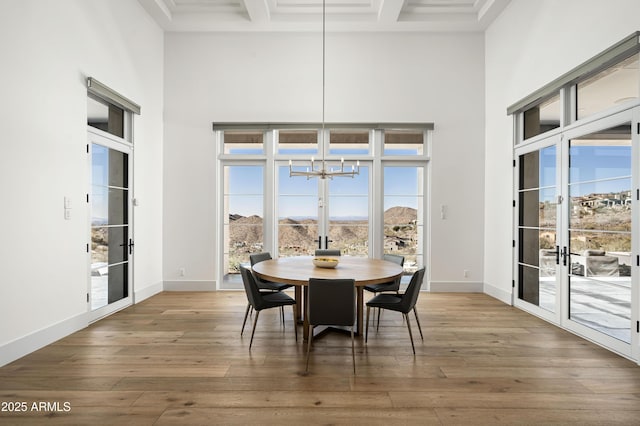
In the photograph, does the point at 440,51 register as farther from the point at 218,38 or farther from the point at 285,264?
the point at 285,264

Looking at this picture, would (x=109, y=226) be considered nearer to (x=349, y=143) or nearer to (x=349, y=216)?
(x=349, y=216)

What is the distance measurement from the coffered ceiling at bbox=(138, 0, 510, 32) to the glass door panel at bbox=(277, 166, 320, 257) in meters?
2.40

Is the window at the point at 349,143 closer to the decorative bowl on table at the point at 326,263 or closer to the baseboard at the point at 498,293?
the decorative bowl on table at the point at 326,263

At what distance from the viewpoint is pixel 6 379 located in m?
2.76

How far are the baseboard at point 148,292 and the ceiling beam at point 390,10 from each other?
5583mm

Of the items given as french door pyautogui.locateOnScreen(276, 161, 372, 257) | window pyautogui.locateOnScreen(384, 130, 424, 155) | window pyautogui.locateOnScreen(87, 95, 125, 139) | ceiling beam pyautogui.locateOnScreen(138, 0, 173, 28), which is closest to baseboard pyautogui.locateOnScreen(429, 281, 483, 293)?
french door pyautogui.locateOnScreen(276, 161, 372, 257)

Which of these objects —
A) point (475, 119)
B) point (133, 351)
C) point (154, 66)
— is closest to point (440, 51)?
point (475, 119)

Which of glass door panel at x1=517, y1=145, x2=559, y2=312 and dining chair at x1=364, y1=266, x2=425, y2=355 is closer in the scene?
dining chair at x1=364, y1=266, x2=425, y2=355

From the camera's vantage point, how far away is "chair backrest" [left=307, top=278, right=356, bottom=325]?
2943 millimetres

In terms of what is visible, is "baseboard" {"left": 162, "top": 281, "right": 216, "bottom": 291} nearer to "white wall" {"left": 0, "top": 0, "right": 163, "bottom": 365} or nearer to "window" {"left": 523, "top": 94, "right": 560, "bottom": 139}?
"white wall" {"left": 0, "top": 0, "right": 163, "bottom": 365}

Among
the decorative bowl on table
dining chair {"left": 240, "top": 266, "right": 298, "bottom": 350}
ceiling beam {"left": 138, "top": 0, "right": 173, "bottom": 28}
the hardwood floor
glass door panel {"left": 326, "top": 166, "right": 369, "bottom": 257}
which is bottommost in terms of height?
the hardwood floor

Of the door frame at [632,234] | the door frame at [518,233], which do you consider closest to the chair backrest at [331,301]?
the door frame at [632,234]

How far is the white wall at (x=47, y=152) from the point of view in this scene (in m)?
3.10

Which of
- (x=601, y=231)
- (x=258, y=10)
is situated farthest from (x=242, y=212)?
(x=601, y=231)
